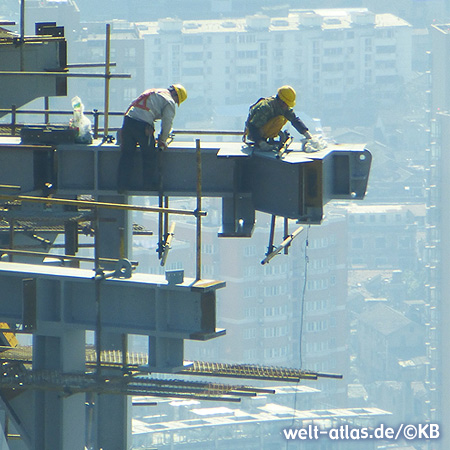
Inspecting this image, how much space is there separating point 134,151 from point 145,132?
0.24 meters

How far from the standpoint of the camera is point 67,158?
38.5ft

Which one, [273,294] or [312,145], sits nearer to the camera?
[312,145]

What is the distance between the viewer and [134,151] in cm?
1164

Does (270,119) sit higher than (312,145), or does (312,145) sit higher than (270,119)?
(270,119)

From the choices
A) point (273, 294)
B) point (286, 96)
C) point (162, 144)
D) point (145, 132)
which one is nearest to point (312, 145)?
point (286, 96)

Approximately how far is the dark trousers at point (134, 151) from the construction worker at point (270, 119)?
0.99m

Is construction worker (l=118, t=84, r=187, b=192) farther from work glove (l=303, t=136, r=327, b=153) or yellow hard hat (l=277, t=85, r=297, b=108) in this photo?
work glove (l=303, t=136, r=327, b=153)

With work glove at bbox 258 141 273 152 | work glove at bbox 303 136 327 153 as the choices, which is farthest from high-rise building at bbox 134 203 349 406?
work glove at bbox 303 136 327 153

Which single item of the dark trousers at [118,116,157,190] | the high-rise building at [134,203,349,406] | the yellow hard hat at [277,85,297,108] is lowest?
the high-rise building at [134,203,349,406]

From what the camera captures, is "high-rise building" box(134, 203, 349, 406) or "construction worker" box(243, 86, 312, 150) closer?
"construction worker" box(243, 86, 312, 150)

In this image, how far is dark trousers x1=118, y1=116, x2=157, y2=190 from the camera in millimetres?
11523

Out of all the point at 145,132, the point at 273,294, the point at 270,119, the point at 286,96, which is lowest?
the point at 273,294

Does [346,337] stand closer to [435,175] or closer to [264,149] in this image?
[435,175]

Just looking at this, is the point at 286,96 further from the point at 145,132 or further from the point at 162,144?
the point at 145,132
